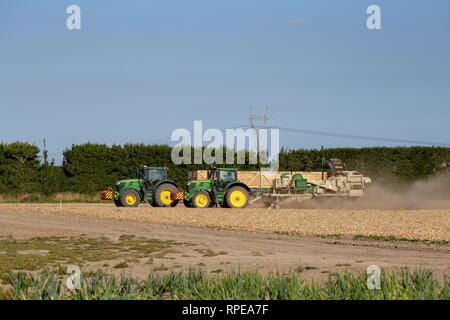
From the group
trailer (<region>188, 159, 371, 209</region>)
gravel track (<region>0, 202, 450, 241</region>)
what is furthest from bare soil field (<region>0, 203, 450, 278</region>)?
trailer (<region>188, 159, 371, 209</region>)

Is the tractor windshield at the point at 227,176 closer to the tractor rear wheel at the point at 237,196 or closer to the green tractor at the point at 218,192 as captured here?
the green tractor at the point at 218,192

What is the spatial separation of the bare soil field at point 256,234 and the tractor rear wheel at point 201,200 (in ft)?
8.67

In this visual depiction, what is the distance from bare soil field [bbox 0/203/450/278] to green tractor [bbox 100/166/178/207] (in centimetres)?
259

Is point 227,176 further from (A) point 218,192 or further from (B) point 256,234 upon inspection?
(B) point 256,234

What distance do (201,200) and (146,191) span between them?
2.78m

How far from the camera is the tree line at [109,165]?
114 feet

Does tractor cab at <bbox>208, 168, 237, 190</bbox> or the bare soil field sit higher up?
tractor cab at <bbox>208, 168, 237, 190</bbox>

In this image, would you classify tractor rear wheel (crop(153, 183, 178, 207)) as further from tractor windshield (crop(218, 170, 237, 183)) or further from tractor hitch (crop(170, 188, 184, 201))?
tractor windshield (crop(218, 170, 237, 183))

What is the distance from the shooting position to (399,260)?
11.9m

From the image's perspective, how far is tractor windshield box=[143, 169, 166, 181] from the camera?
2772cm
